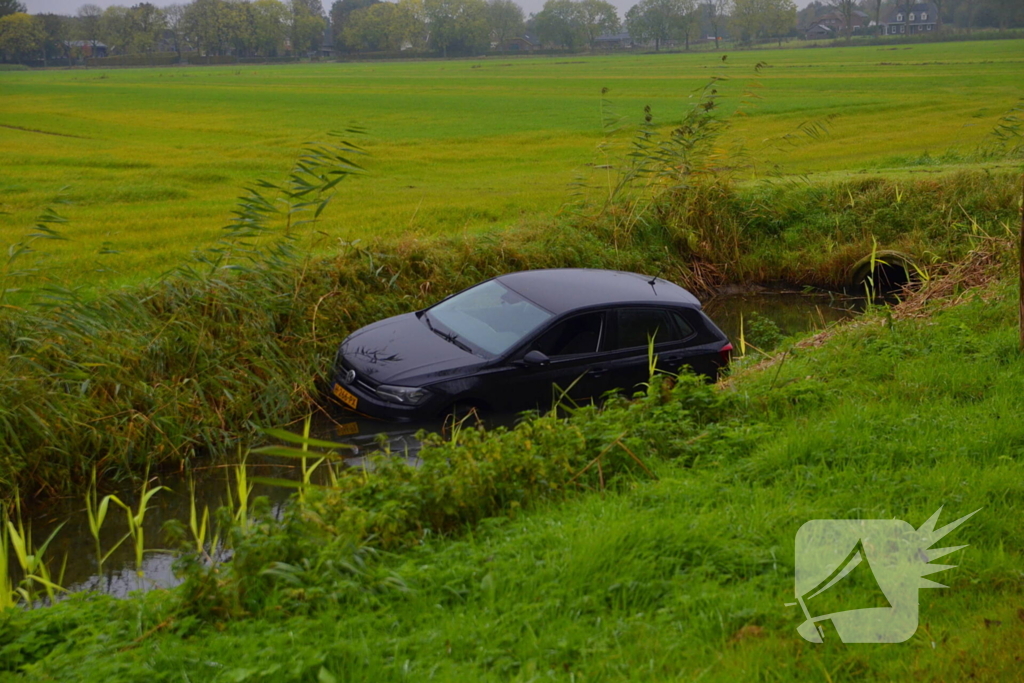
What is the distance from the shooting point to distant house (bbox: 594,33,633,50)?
146500 millimetres

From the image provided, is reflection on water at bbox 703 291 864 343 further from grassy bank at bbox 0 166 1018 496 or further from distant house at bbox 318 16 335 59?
distant house at bbox 318 16 335 59

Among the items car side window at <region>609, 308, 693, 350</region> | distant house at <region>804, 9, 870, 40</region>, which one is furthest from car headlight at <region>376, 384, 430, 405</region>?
distant house at <region>804, 9, 870, 40</region>

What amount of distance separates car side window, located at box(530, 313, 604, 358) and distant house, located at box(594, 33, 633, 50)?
473ft

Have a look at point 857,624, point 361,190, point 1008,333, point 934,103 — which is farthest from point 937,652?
point 934,103

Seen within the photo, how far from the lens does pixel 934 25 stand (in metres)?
93.0

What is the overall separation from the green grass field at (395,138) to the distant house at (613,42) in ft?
264

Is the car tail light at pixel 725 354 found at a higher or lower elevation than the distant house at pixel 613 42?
lower

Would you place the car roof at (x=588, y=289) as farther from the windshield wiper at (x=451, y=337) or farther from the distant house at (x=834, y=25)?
the distant house at (x=834, y=25)

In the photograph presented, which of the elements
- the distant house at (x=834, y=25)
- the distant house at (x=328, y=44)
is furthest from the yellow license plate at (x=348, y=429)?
the distant house at (x=328, y=44)

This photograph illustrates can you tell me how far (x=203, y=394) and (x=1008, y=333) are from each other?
8102 mm

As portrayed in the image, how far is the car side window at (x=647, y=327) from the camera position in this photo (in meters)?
9.50

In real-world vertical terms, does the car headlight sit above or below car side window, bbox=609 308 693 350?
below
